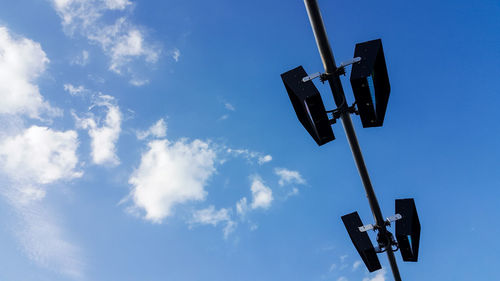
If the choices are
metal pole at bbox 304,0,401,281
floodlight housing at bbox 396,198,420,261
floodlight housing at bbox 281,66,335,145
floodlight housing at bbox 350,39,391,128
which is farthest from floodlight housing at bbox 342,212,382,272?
floodlight housing at bbox 350,39,391,128

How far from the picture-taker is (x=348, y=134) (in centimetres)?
588

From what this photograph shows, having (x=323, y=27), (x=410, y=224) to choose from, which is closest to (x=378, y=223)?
(x=410, y=224)

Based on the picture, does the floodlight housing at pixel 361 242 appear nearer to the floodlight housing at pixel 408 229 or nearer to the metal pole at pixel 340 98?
the metal pole at pixel 340 98

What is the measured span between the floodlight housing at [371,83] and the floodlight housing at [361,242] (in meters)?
2.75

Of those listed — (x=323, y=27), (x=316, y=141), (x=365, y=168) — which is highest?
(x=323, y=27)

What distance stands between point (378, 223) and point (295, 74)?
142 inches

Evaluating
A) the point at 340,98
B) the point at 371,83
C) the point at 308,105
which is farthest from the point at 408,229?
the point at 308,105

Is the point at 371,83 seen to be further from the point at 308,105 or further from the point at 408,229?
the point at 408,229

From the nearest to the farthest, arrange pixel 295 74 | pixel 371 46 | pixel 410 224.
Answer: pixel 371 46 < pixel 295 74 < pixel 410 224

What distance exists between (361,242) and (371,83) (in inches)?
146

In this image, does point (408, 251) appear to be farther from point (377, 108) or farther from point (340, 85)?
point (340, 85)

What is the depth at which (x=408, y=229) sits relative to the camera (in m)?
6.96

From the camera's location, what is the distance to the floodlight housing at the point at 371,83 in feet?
17.0

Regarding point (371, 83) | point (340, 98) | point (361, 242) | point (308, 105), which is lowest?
point (361, 242)
